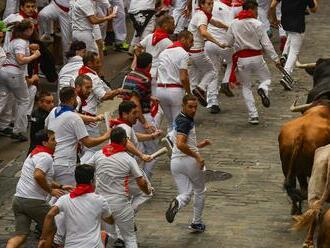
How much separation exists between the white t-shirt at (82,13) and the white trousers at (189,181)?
647cm

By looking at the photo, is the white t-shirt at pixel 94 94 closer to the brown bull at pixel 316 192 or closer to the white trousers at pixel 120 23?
the brown bull at pixel 316 192

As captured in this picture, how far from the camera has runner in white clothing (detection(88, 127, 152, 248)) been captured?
14070 millimetres

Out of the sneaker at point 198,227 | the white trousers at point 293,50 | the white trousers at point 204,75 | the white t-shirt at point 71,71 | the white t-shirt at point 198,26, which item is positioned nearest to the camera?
the sneaker at point 198,227

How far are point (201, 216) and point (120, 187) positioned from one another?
6.47 ft

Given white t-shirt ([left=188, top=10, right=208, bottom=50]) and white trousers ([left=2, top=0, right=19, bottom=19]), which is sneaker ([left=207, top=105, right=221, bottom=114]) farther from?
white trousers ([left=2, top=0, right=19, bottom=19])

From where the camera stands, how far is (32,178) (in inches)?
562

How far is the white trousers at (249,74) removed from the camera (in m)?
19.9

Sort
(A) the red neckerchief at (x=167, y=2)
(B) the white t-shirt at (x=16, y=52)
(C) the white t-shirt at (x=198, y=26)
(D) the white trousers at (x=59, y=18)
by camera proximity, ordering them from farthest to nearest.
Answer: (A) the red neckerchief at (x=167, y=2)
(D) the white trousers at (x=59, y=18)
(C) the white t-shirt at (x=198, y=26)
(B) the white t-shirt at (x=16, y=52)

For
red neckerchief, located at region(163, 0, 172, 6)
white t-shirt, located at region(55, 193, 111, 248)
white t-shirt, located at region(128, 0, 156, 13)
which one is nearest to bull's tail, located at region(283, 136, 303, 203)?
white t-shirt, located at region(55, 193, 111, 248)

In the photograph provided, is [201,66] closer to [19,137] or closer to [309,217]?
[19,137]

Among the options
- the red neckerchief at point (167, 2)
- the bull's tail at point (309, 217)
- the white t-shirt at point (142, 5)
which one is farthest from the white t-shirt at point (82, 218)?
the red neckerchief at point (167, 2)

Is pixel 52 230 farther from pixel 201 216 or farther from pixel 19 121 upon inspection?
pixel 19 121

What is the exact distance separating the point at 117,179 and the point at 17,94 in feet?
18.2

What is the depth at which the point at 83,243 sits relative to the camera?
510 inches
